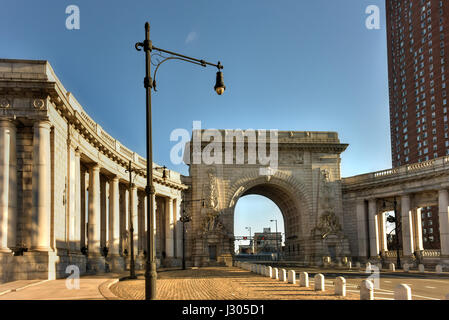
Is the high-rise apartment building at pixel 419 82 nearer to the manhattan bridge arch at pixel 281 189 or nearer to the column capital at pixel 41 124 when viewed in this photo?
the manhattan bridge arch at pixel 281 189

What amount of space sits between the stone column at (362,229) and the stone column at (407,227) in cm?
831

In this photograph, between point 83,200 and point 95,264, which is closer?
point 95,264

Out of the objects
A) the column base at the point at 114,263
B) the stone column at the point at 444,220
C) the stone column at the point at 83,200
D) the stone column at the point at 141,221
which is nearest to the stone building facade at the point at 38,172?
the stone column at the point at 83,200

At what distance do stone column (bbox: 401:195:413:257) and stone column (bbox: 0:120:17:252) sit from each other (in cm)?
4589

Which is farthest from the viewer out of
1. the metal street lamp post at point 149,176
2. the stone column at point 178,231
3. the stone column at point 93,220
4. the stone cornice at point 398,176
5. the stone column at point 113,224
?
the stone column at point 178,231

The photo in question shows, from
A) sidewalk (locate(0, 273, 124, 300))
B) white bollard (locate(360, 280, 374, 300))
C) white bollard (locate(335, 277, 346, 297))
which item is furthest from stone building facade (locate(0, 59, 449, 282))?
white bollard (locate(360, 280, 374, 300))

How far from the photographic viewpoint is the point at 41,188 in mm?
29938

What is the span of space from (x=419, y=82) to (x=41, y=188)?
109 metres

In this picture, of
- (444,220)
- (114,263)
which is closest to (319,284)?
(114,263)

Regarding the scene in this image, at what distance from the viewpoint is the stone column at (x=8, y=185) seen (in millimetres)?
28734

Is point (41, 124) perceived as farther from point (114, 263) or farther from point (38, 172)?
point (114, 263)

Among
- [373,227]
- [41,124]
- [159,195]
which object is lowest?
[373,227]

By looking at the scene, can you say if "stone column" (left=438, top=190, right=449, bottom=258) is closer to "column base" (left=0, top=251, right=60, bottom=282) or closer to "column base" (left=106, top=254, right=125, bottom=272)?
"column base" (left=106, top=254, right=125, bottom=272)
